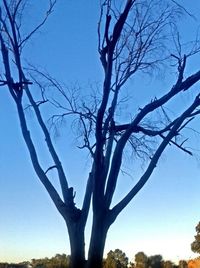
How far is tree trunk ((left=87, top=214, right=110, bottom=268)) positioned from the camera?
6.84 m

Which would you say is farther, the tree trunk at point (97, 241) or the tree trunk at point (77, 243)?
the tree trunk at point (77, 243)

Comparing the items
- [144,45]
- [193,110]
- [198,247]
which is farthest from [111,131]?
[198,247]

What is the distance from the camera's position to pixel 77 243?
23.6 ft

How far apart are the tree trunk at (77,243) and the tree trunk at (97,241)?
0.24m

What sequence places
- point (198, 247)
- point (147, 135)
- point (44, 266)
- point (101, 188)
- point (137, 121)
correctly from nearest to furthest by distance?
point (101, 188) → point (137, 121) → point (147, 135) → point (198, 247) → point (44, 266)

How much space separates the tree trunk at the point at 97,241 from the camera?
269 inches

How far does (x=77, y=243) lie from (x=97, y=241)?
45 centimetres

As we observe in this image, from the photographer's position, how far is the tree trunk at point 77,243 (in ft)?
23.2

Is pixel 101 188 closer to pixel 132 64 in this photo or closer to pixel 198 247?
pixel 132 64

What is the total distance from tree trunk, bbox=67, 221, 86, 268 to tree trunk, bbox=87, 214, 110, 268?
241mm

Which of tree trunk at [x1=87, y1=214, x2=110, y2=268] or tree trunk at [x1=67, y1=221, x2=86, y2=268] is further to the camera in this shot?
tree trunk at [x1=67, y1=221, x2=86, y2=268]

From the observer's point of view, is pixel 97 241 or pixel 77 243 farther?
pixel 77 243

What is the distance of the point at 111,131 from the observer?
842 centimetres

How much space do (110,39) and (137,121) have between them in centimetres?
149
